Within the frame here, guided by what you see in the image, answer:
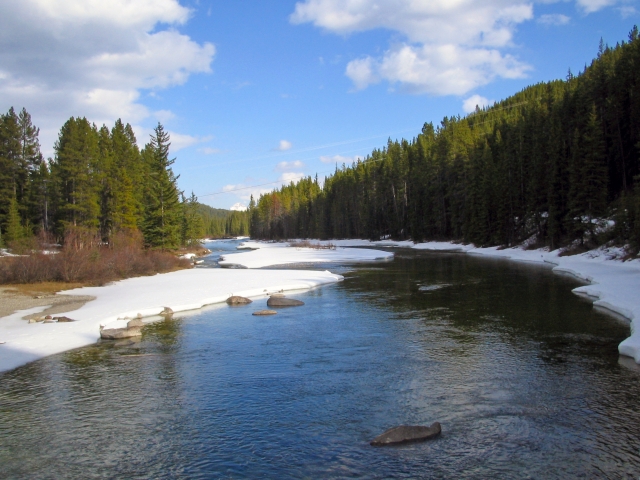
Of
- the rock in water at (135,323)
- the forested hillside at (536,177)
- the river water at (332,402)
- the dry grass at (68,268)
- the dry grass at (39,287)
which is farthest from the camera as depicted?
the forested hillside at (536,177)

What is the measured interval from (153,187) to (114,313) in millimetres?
32299

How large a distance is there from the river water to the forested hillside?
23418 mm

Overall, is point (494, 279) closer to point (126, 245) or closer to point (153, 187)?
point (126, 245)

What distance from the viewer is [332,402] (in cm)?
997

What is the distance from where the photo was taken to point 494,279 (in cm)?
3019

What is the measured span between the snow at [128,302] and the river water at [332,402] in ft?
4.62

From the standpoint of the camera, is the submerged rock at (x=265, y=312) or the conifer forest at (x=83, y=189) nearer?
the submerged rock at (x=265, y=312)

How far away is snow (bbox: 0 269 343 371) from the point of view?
1480 centimetres

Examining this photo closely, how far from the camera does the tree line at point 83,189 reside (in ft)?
164

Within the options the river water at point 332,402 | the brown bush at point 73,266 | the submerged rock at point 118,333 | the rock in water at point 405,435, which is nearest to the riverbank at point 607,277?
the river water at point 332,402

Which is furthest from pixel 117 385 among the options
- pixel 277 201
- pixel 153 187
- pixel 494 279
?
pixel 277 201

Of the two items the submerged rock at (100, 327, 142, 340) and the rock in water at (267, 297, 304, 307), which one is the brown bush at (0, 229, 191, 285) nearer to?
the rock in water at (267, 297, 304, 307)

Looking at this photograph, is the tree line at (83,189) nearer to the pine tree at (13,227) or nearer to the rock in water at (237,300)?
the pine tree at (13,227)

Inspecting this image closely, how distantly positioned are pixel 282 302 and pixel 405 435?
14697mm
